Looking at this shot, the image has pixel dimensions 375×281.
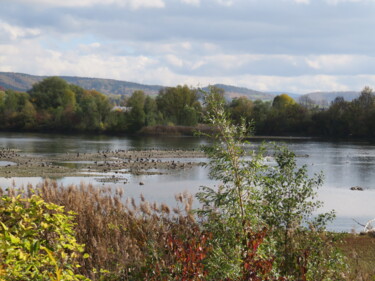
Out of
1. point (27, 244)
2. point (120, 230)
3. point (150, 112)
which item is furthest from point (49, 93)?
point (27, 244)

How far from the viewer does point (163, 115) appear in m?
112

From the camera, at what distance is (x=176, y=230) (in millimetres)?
10109

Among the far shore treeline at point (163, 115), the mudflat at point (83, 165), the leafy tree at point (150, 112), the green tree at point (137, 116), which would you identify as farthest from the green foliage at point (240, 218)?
the green tree at point (137, 116)

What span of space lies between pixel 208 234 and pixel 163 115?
106202 mm

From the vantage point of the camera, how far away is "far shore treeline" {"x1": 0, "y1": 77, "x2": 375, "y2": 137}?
95062 mm

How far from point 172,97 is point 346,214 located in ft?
315

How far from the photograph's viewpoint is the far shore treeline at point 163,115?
95.1 m

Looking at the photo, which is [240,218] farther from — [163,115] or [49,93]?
[49,93]

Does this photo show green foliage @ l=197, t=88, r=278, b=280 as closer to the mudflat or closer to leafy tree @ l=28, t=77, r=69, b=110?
the mudflat

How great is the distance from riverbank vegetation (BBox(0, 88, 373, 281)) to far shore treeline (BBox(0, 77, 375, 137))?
8343cm

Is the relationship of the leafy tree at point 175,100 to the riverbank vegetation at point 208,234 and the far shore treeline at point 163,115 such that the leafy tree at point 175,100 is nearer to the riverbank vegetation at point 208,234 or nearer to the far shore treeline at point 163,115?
the far shore treeline at point 163,115

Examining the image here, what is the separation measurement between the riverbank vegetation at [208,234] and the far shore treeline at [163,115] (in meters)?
83.4

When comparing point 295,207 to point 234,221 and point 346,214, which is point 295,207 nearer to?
point 234,221

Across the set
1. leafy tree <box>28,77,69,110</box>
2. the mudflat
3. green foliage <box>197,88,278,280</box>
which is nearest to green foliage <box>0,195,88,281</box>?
green foliage <box>197,88,278,280</box>
